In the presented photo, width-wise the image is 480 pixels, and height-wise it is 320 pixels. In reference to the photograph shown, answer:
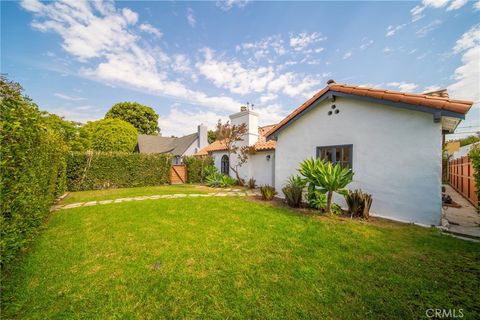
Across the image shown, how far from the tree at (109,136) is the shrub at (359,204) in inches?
1111

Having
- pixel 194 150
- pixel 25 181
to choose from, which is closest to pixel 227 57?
pixel 25 181

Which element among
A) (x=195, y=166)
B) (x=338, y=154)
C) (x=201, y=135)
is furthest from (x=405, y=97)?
(x=201, y=135)

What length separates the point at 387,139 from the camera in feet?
20.5

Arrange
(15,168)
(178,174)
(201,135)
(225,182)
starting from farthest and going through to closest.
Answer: (201,135)
(178,174)
(225,182)
(15,168)

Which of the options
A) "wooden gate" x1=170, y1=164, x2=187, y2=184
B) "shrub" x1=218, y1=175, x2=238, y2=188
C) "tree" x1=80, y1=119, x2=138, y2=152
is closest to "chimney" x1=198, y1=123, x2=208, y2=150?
"tree" x1=80, y1=119, x2=138, y2=152

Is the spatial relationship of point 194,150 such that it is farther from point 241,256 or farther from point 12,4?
point 241,256

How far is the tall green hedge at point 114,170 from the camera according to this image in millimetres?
12055

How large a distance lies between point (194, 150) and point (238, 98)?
15.9m

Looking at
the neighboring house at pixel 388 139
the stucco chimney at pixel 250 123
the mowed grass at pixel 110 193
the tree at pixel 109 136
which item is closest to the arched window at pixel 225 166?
the stucco chimney at pixel 250 123

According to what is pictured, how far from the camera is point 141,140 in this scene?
3073 centimetres

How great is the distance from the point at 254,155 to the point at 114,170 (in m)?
10.4

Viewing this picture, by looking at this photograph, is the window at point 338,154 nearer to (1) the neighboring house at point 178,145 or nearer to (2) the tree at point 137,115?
(1) the neighboring house at point 178,145

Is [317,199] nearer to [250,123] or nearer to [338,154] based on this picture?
[338,154]

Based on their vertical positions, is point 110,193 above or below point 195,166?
below
